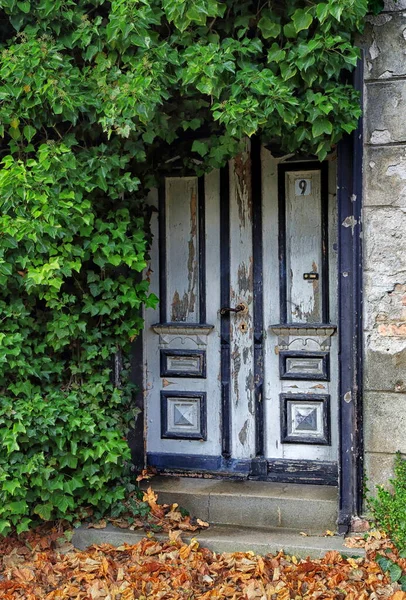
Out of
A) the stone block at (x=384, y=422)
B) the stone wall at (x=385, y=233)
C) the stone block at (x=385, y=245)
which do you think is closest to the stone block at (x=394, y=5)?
the stone wall at (x=385, y=233)

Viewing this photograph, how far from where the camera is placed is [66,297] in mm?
4391

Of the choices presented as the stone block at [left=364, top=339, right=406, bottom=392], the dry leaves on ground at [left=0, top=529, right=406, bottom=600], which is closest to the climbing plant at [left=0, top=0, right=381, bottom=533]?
the dry leaves on ground at [left=0, top=529, right=406, bottom=600]

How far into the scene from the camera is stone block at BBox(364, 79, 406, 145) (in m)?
4.18

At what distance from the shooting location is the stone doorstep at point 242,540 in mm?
4215

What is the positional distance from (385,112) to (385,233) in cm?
72

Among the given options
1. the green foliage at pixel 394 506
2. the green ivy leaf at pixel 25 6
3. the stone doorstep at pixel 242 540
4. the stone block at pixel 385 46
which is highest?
the green ivy leaf at pixel 25 6

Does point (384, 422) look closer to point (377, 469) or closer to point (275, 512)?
point (377, 469)

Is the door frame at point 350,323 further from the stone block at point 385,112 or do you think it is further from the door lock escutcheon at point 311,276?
the door lock escutcheon at point 311,276

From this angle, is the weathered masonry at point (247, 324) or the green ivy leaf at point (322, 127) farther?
the weathered masonry at point (247, 324)

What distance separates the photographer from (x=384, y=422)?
425 cm

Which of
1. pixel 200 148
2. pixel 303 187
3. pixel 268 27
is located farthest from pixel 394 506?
pixel 268 27

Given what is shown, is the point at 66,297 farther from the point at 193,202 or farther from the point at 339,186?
the point at 339,186

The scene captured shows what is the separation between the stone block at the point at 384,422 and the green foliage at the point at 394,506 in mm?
89

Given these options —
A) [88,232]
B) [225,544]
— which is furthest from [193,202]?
[225,544]
